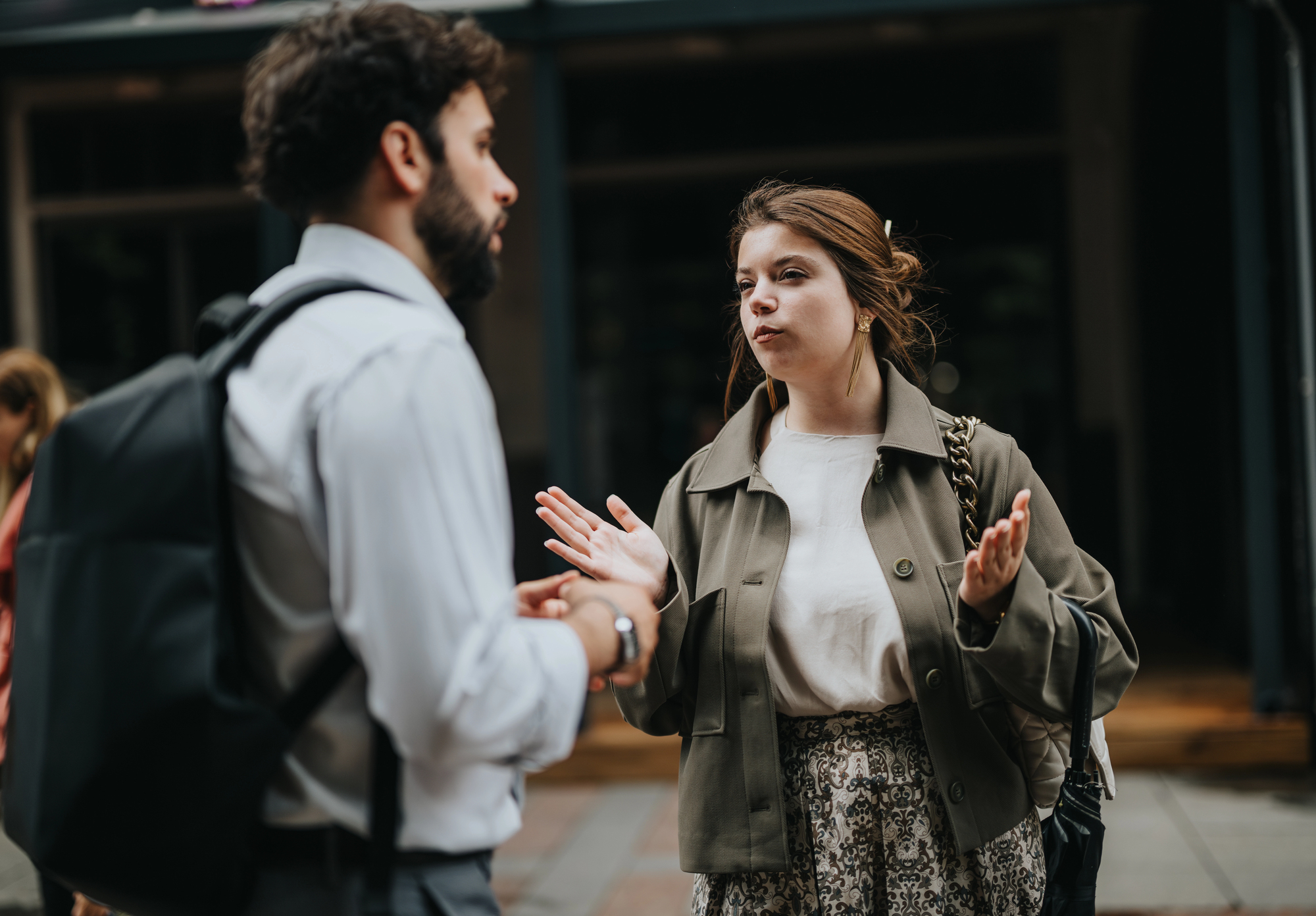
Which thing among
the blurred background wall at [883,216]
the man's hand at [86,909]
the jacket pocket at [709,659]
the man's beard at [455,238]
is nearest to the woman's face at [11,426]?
the man's hand at [86,909]

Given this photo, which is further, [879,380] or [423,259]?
[879,380]

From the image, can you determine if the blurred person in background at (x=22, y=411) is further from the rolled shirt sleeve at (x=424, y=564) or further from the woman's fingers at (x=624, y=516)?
the rolled shirt sleeve at (x=424, y=564)

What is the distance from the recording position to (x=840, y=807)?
75.1 inches

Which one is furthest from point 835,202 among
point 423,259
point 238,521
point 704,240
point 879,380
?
point 704,240

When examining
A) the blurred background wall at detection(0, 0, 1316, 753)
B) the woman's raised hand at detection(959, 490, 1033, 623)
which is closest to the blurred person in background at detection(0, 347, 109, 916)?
the woman's raised hand at detection(959, 490, 1033, 623)

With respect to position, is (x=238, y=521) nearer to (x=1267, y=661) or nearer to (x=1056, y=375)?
(x=1267, y=661)

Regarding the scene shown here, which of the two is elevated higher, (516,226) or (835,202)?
(516,226)

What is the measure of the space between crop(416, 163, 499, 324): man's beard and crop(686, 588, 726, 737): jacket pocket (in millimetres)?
756

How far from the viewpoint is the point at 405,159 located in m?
1.37

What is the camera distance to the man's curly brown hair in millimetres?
1339

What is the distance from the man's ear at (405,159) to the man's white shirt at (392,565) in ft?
0.30

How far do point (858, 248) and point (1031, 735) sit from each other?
887mm

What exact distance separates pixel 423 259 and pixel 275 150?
0.21 meters

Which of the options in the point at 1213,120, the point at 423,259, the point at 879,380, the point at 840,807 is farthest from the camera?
the point at 1213,120
